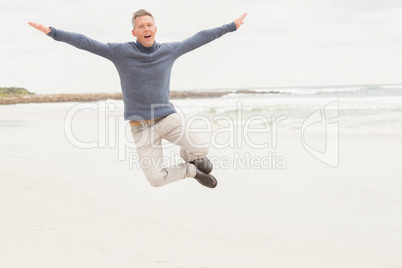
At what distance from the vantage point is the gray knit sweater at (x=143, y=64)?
3984 millimetres

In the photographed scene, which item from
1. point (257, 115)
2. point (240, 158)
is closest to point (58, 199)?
point (240, 158)

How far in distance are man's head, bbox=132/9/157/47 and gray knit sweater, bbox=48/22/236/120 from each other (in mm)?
120

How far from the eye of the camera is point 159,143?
451 cm

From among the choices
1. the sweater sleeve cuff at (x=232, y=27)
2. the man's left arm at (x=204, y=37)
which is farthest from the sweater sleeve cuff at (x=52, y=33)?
the sweater sleeve cuff at (x=232, y=27)

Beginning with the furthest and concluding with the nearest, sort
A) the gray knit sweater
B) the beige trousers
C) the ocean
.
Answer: the ocean
the beige trousers
the gray knit sweater

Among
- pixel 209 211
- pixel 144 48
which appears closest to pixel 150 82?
pixel 144 48

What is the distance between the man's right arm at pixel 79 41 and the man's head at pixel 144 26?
0.29 m

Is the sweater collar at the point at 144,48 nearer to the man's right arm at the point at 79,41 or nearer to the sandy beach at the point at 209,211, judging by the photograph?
the man's right arm at the point at 79,41

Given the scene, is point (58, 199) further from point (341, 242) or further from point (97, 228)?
point (341, 242)

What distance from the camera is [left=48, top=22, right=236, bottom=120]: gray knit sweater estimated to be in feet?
13.1

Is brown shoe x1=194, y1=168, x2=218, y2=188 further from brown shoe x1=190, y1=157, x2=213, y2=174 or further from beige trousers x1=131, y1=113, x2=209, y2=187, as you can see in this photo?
beige trousers x1=131, y1=113, x2=209, y2=187

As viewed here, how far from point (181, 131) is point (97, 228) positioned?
2207mm

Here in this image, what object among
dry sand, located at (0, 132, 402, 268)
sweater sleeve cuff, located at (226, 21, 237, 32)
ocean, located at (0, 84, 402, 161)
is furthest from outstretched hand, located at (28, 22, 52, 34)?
ocean, located at (0, 84, 402, 161)

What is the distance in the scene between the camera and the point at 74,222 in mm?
5980
